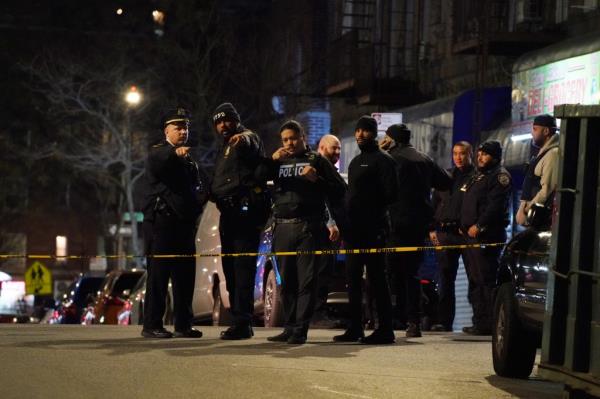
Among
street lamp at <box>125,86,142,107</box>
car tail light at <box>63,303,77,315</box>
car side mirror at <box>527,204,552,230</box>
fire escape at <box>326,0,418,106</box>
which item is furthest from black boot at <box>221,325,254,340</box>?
street lamp at <box>125,86,142,107</box>

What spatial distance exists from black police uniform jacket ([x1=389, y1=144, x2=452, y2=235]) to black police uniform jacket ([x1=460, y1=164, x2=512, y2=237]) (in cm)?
48

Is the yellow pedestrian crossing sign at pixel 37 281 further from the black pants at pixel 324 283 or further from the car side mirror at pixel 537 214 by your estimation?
the car side mirror at pixel 537 214

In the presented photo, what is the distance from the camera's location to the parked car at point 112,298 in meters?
24.8

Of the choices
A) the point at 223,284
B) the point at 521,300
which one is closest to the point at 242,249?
the point at 521,300

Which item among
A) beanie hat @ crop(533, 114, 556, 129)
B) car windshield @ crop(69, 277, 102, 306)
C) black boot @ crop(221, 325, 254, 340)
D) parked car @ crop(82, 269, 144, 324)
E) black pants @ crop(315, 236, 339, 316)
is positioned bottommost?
car windshield @ crop(69, 277, 102, 306)

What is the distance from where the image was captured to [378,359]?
11.7 meters

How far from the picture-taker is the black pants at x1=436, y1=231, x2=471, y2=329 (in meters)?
16.2

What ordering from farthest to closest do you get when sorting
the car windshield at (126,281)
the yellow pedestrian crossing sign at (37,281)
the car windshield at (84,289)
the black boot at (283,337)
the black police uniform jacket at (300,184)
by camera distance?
the yellow pedestrian crossing sign at (37,281), the car windshield at (84,289), the car windshield at (126,281), the black police uniform jacket at (300,184), the black boot at (283,337)

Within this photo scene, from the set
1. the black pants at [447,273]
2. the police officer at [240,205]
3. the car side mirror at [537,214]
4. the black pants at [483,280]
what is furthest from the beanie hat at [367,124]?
the car side mirror at [537,214]

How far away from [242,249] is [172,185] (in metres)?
0.84

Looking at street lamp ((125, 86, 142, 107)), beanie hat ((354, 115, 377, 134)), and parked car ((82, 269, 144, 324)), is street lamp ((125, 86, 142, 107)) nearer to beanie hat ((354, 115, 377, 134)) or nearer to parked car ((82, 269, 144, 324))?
parked car ((82, 269, 144, 324))

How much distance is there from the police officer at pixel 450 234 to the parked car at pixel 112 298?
9113 millimetres

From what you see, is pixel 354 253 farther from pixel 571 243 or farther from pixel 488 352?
pixel 571 243

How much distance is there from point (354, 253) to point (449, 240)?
3061 mm
